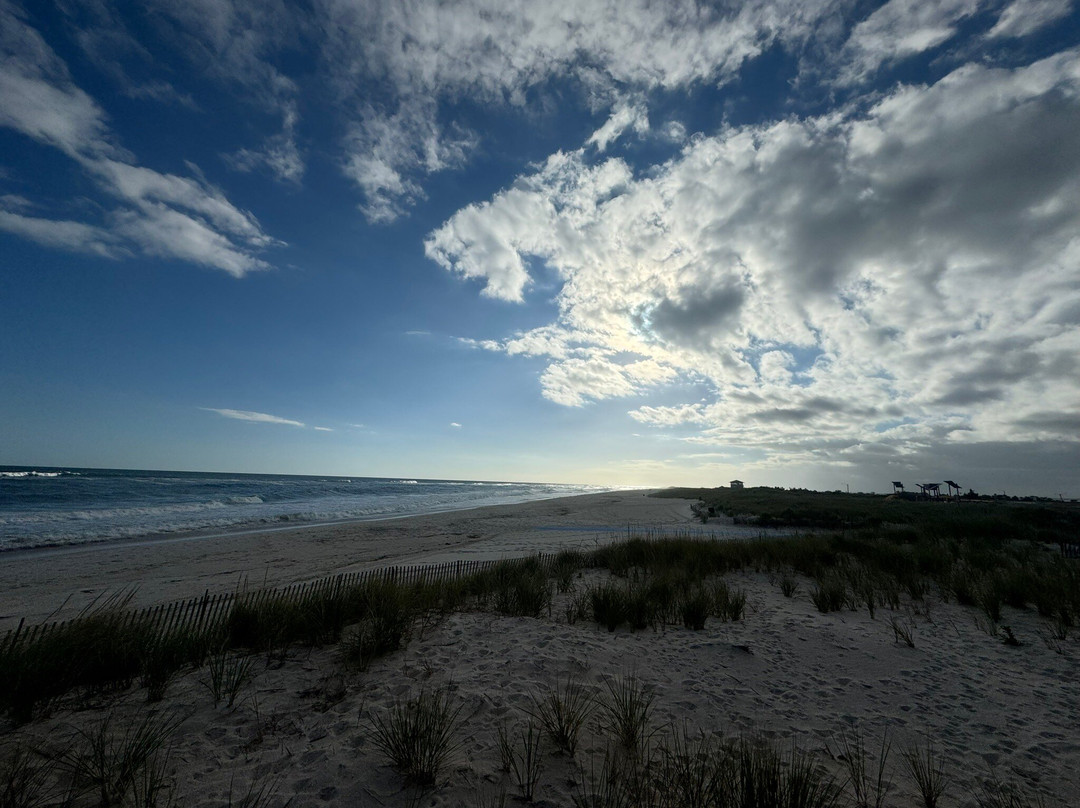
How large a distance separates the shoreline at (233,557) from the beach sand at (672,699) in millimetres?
4068

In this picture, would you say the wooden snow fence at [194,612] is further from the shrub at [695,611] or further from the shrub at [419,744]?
the shrub at [695,611]

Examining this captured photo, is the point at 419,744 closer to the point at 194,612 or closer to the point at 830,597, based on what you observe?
the point at 194,612

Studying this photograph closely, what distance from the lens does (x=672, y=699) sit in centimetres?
495

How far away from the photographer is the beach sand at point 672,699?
3549 mm

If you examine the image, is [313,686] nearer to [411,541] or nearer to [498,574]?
[498,574]

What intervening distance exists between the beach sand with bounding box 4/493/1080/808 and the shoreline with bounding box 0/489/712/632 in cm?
407

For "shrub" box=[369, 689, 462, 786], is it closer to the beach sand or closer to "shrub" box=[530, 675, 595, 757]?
the beach sand

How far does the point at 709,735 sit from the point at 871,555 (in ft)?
39.5

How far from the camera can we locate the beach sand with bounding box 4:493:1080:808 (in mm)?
3549

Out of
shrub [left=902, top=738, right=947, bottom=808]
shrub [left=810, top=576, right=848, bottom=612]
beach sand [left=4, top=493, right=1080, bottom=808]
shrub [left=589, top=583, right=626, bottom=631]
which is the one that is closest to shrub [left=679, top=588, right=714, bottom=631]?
beach sand [left=4, top=493, right=1080, bottom=808]

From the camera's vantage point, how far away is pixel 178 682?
4.96 m

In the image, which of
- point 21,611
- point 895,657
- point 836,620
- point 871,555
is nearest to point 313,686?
point 895,657

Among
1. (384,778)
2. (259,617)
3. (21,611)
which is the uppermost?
(259,617)

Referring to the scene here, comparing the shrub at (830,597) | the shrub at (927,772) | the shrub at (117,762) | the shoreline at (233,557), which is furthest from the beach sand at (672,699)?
the shoreline at (233,557)
